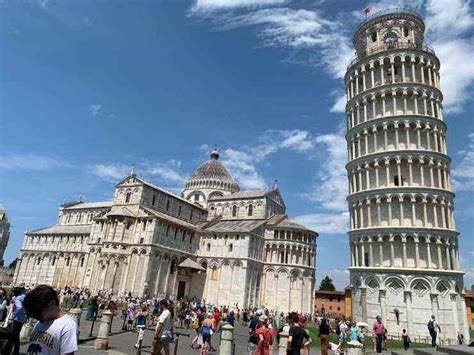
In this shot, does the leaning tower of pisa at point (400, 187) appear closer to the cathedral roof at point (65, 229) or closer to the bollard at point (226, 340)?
the bollard at point (226, 340)

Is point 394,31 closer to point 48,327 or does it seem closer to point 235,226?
point 235,226

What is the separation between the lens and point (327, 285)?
80312 millimetres

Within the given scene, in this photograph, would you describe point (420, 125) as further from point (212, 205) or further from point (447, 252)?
point (212, 205)

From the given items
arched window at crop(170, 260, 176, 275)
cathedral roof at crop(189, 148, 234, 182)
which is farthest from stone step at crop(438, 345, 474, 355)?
cathedral roof at crop(189, 148, 234, 182)

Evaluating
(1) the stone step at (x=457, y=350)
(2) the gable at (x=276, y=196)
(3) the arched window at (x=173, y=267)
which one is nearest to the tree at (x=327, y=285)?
(2) the gable at (x=276, y=196)

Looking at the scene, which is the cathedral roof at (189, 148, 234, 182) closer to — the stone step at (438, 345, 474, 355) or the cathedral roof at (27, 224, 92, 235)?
the cathedral roof at (27, 224, 92, 235)

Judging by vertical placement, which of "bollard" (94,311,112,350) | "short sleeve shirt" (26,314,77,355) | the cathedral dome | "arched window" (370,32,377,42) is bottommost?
"bollard" (94,311,112,350)

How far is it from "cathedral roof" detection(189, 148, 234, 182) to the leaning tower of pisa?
3272cm

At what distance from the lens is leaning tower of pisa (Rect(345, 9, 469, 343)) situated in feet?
94.1

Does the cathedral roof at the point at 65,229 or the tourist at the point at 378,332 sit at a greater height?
the cathedral roof at the point at 65,229

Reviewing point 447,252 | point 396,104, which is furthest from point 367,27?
point 447,252

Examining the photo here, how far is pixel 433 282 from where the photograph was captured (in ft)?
93.4

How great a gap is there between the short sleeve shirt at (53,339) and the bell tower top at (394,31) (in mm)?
40082

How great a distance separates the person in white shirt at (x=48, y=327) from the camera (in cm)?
382
